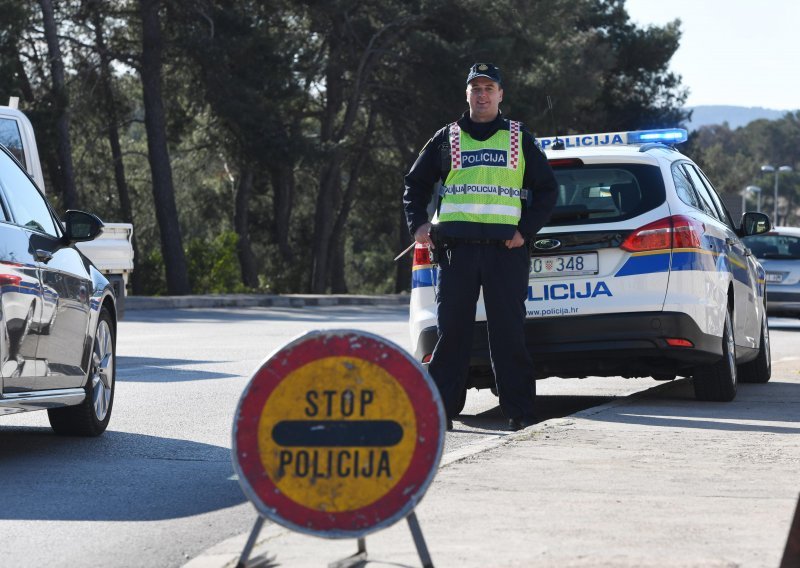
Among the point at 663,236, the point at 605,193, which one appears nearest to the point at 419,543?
the point at 663,236

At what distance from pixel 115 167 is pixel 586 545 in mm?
46356

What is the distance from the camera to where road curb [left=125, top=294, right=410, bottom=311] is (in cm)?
3334

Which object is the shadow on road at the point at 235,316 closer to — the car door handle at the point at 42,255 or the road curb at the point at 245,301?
the road curb at the point at 245,301

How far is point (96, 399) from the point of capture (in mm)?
9258

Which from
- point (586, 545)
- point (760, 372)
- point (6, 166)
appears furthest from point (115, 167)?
point (586, 545)

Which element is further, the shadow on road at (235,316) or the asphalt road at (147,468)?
the shadow on road at (235,316)

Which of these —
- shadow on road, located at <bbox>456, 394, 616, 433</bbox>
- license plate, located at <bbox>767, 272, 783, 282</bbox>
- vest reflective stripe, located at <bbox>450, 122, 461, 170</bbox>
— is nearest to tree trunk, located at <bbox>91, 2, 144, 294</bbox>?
license plate, located at <bbox>767, 272, 783, 282</bbox>

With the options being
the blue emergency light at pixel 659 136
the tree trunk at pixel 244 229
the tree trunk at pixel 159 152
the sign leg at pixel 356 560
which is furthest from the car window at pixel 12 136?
the tree trunk at pixel 244 229

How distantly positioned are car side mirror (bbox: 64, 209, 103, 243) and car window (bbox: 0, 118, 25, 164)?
4889mm

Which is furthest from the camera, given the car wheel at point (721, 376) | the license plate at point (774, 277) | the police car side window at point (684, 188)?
the license plate at point (774, 277)

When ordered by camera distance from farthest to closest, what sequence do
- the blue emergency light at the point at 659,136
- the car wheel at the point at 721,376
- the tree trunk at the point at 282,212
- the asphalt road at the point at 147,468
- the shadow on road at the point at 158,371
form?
the tree trunk at the point at 282,212 < the shadow on road at the point at 158,371 < the blue emergency light at the point at 659,136 < the car wheel at the point at 721,376 < the asphalt road at the point at 147,468

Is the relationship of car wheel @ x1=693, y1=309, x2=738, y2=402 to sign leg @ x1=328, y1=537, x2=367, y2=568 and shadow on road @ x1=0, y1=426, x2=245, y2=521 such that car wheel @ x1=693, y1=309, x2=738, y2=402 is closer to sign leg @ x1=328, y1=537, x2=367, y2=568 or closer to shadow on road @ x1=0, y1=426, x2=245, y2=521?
shadow on road @ x1=0, y1=426, x2=245, y2=521

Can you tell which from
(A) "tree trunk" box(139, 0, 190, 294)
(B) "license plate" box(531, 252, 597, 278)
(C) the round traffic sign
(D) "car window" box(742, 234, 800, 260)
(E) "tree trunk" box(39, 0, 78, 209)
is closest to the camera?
(C) the round traffic sign

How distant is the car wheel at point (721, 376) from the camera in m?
10.6
